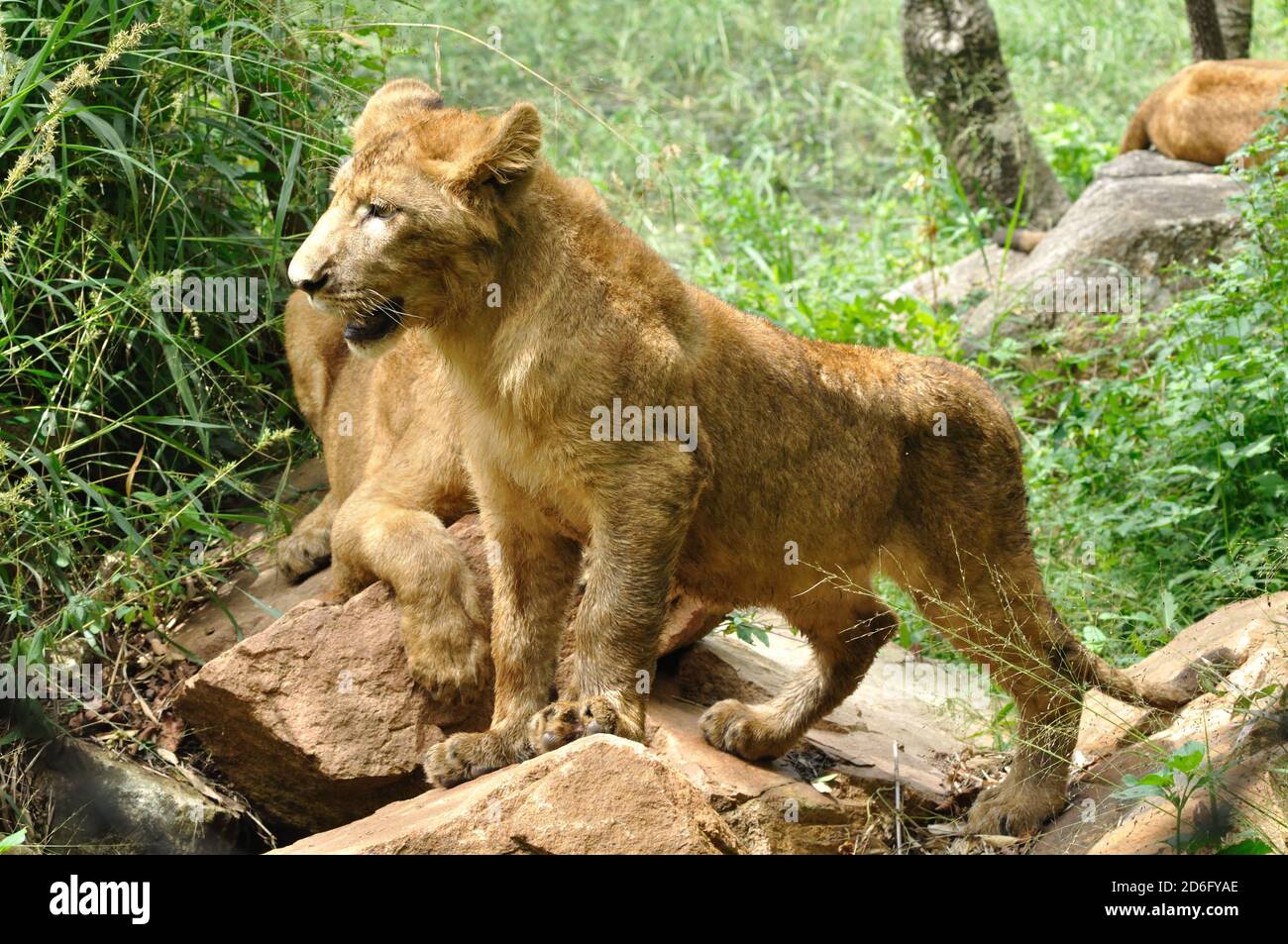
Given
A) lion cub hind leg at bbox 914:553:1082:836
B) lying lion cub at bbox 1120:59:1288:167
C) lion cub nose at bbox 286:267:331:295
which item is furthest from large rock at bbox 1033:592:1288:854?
lying lion cub at bbox 1120:59:1288:167

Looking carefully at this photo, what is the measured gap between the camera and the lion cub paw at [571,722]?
535 cm

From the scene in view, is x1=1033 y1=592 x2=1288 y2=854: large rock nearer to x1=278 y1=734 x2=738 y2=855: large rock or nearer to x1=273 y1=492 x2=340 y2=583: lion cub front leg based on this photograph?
x1=278 y1=734 x2=738 y2=855: large rock

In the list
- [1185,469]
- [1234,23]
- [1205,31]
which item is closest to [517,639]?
[1185,469]

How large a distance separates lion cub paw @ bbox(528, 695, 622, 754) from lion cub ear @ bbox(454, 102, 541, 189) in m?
1.96

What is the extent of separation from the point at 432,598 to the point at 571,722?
121 cm

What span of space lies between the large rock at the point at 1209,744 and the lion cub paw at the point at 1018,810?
0.07 meters

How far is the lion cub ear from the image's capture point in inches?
214

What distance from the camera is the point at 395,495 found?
696 centimetres

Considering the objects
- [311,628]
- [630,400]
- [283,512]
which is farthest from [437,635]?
[283,512]

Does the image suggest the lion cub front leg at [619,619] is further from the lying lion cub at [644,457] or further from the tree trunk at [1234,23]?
the tree trunk at [1234,23]

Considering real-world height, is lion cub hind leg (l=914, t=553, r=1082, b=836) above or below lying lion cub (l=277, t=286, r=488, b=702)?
below

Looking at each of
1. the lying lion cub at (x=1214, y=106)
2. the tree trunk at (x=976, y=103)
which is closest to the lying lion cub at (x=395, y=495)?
the tree trunk at (x=976, y=103)

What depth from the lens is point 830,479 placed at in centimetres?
620

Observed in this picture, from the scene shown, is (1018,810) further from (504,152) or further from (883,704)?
(504,152)
